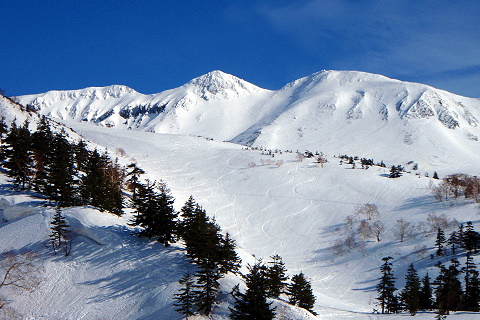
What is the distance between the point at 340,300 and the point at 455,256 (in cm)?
2598

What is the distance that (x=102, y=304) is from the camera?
139ft

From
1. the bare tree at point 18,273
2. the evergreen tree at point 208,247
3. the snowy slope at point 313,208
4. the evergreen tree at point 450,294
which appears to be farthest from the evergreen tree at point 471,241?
the bare tree at point 18,273

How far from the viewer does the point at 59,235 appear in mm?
50250

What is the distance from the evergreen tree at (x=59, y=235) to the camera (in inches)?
1953

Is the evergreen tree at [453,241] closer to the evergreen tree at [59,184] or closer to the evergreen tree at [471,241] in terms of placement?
the evergreen tree at [471,241]

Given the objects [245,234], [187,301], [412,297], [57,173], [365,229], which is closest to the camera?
[187,301]

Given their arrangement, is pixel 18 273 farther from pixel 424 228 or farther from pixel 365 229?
pixel 424 228

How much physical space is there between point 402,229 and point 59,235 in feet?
236

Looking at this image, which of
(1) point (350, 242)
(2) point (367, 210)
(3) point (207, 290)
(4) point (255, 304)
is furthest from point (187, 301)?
(2) point (367, 210)

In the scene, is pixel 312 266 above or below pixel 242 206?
below

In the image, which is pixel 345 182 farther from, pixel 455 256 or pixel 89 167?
pixel 89 167

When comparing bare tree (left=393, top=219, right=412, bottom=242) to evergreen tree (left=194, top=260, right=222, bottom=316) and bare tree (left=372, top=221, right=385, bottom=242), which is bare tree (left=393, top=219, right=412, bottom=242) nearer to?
bare tree (left=372, top=221, right=385, bottom=242)

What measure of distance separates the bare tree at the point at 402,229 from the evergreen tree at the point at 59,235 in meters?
69.6

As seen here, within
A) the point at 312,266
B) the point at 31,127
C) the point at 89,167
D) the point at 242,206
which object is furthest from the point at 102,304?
the point at 31,127
